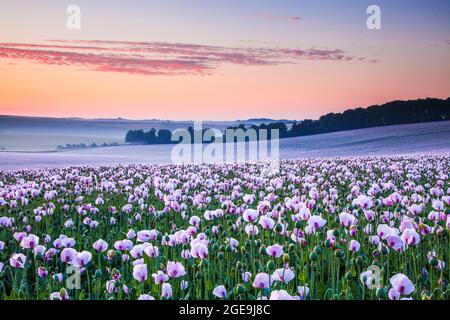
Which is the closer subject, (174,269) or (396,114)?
(174,269)

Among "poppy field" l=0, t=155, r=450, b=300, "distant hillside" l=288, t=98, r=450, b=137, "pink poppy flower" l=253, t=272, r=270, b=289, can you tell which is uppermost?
"distant hillside" l=288, t=98, r=450, b=137

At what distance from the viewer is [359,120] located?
77.8 feet

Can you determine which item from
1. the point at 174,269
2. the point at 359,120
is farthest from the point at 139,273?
the point at 359,120

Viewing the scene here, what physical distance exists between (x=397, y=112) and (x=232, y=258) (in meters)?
15.7

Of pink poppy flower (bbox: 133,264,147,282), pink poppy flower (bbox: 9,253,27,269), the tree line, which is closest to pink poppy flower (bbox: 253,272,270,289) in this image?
pink poppy flower (bbox: 133,264,147,282)

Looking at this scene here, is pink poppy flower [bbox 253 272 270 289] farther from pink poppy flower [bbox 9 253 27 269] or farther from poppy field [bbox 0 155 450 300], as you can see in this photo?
pink poppy flower [bbox 9 253 27 269]

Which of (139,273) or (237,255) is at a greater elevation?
(139,273)

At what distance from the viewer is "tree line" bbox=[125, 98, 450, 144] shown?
14.9 metres

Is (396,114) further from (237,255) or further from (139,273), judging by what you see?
(139,273)

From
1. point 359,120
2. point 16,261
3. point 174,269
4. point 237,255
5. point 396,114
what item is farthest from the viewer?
point 359,120

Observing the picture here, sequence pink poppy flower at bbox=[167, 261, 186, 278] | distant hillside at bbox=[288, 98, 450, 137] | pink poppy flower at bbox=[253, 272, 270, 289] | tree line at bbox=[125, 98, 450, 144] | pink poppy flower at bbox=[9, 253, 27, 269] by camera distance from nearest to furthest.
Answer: pink poppy flower at bbox=[253, 272, 270, 289] < pink poppy flower at bbox=[167, 261, 186, 278] < pink poppy flower at bbox=[9, 253, 27, 269] < distant hillside at bbox=[288, 98, 450, 137] < tree line at bbox=[125, 98, 450, 144]
